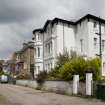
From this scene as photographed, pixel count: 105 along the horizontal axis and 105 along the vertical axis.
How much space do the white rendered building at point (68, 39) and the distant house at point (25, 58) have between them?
13111 mm

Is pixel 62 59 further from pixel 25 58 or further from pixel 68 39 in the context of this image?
pixel 25 58

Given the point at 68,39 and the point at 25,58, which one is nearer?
the point at 68,39

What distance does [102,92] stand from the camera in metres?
26.8

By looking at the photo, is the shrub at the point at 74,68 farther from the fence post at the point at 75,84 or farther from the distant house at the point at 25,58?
the distant house at the point at 25,58

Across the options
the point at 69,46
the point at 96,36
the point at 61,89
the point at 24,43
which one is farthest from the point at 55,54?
the point at 24,43

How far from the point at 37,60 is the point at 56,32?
33.8 ft

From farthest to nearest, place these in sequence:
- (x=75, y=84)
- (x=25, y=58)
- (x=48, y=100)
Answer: (x=25, y=58) < (x=75, y=84) < (x=48, y=100)

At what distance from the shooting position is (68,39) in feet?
178

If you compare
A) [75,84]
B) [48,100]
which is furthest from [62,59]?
[48,100]

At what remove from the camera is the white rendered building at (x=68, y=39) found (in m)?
50.1

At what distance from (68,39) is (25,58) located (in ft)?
108

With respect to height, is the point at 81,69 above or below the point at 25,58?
below

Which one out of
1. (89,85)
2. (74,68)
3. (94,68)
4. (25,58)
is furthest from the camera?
(25,58)

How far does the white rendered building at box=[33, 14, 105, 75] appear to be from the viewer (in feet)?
164
